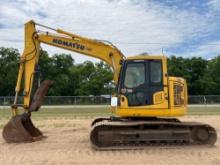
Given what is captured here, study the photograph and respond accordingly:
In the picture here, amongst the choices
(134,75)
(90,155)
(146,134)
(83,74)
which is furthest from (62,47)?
(83,74)

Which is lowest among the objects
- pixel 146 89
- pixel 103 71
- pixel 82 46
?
pixel 146 89

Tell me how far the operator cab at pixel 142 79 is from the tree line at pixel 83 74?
184 feet

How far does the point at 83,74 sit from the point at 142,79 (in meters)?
64.7

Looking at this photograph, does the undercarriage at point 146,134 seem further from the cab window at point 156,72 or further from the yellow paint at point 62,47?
the cab window at point 156,72

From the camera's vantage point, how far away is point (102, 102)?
50906mm

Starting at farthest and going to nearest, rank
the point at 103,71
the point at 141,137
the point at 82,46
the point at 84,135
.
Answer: the point at 103,71, the point at 84,135, the point at 82,46, the point at 141,137

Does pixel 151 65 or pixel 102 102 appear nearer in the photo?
pixel 151 65

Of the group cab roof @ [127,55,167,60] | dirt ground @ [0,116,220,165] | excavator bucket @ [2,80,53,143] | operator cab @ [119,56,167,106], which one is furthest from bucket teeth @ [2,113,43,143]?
cab roof @ [127,55,167,60]

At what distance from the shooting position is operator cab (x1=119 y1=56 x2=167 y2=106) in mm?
15109

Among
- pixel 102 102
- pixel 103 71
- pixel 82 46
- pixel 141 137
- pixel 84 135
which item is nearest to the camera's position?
pixel 141 137

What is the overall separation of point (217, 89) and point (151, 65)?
63446 millimetres

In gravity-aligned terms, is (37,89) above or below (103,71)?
below

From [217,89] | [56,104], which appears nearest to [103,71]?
[217,89]

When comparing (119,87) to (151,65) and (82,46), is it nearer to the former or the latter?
(151,65)
